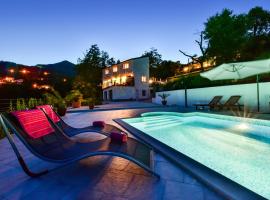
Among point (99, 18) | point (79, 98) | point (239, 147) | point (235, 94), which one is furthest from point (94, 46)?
point (239, 147)

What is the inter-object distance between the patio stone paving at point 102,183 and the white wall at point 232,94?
33.8 feet

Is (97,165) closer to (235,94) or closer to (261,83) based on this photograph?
(261,83)

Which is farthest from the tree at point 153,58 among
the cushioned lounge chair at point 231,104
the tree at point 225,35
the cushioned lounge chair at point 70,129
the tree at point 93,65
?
the cushioned lounge chair at point 70,129

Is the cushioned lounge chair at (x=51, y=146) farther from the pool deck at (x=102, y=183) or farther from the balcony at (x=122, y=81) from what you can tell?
the balcony at (x=122, y=81)

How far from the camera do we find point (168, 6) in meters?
21.2

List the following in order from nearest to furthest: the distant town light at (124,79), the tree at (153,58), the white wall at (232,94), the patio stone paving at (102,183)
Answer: the patio stone paving at (102,183) → the white wall at (232,94) → the distant town light at (124,79) → the tree at (153,58)

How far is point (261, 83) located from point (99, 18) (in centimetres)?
1913

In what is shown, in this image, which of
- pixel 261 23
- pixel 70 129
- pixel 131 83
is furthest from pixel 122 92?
pixel 70 129

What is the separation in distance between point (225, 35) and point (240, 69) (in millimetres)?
16018

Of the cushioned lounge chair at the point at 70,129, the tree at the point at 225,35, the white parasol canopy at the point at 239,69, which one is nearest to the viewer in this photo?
the cushioned lounge chair at the point at 70,129

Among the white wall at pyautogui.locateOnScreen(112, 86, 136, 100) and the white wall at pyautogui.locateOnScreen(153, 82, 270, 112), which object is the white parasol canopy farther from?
the white wall at pyautogui.locateOnScreen(112, 86, 136, 100)

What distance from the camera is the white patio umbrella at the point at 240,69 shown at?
29.4 feet

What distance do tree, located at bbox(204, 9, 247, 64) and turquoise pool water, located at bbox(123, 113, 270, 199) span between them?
684 inches

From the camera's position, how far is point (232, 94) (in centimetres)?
1322
